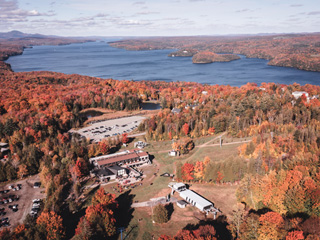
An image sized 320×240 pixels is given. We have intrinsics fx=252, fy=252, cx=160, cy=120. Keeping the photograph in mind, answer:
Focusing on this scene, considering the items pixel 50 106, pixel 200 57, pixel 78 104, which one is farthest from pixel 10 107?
pixel 200 57

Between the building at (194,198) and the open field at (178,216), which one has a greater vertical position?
the building at (194,198)

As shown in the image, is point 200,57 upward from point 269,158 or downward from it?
upward

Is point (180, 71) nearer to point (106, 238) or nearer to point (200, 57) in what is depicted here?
point (200, 57)

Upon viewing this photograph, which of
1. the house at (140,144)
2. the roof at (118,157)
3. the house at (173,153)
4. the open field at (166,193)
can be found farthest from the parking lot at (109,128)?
the house at (173,153)

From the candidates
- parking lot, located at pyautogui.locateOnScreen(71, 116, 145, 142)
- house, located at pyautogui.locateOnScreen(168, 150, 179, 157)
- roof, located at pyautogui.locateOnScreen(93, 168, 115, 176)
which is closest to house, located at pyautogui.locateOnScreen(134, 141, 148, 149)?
house, located at pyautogui.locateOnScreen(168, 150, 179, 157)

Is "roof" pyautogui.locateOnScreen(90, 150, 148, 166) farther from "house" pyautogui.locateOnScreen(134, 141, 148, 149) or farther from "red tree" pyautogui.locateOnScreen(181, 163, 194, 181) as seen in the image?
"red tree" pyautogui.locateOnScreen(181, 163, 194, 181)

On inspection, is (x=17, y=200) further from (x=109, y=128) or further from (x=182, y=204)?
(x=109, y=128)

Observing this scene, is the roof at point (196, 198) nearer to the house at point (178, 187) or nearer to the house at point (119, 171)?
the house at point (178, 187)
